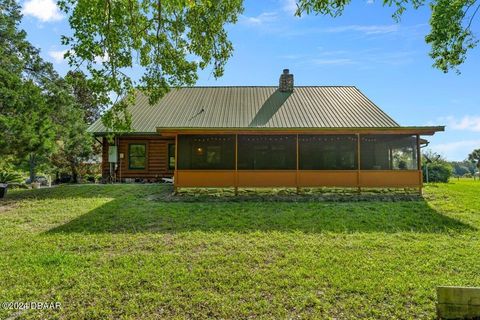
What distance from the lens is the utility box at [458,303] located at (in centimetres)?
359

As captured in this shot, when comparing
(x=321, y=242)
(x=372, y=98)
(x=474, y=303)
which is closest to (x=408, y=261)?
(x=321, y=242)

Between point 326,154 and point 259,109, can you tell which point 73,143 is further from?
point 326,154

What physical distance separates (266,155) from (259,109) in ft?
9.92

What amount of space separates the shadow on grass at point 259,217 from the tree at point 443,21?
4.12m

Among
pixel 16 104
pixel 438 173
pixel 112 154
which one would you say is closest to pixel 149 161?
pixel 112 154

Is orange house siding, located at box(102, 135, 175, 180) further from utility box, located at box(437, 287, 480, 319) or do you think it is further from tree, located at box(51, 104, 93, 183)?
utility box, located at box(437, 287, 480, 319)

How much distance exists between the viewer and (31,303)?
439 cm

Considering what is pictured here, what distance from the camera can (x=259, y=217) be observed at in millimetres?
9188

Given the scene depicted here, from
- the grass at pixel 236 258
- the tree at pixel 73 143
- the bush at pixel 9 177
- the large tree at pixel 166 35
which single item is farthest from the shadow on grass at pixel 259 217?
the bush at pixel 9 177

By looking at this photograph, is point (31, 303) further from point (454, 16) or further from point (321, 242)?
point (454, 16)

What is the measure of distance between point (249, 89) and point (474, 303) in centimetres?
1775

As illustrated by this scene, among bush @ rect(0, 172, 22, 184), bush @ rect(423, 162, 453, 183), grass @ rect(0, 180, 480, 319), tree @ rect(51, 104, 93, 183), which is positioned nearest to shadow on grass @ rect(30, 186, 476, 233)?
grass @ rect(0, 180, 480, 319)

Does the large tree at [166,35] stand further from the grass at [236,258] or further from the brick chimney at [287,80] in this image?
the brick chimney at [287,80]

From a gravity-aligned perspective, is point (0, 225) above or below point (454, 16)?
below
